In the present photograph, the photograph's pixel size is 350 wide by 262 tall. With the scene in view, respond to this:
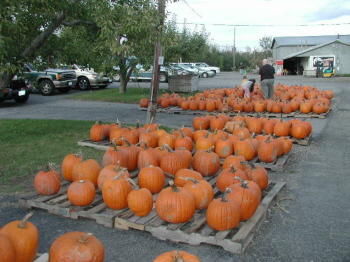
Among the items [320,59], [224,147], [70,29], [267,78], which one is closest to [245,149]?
[224,147]

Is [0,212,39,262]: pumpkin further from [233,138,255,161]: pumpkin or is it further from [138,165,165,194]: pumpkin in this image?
[233,138,255,161]: pumpkin

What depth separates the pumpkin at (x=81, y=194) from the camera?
4.50 meters

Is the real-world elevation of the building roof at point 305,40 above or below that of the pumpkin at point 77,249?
above

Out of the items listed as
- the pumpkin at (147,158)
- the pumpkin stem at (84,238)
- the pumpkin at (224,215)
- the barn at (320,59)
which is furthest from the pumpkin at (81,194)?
the barn at (320,59)

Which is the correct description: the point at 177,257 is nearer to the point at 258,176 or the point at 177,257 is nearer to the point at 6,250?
the point at 6,250

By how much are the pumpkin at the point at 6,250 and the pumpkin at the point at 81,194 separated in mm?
1807

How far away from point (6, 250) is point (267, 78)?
12.7m

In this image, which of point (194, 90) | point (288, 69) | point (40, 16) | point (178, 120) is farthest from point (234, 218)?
point (288, 69)

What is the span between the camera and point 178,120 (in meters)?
12.0

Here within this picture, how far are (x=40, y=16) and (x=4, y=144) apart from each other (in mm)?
2965

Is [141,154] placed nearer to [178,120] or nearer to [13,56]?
[13,56]

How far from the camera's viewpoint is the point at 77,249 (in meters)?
2.80

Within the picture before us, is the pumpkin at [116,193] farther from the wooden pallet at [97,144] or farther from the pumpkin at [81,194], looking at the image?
the wooden pallet at [97,144]

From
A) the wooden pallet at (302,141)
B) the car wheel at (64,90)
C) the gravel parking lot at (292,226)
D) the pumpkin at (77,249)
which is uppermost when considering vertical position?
the car wheel at (64,90)
